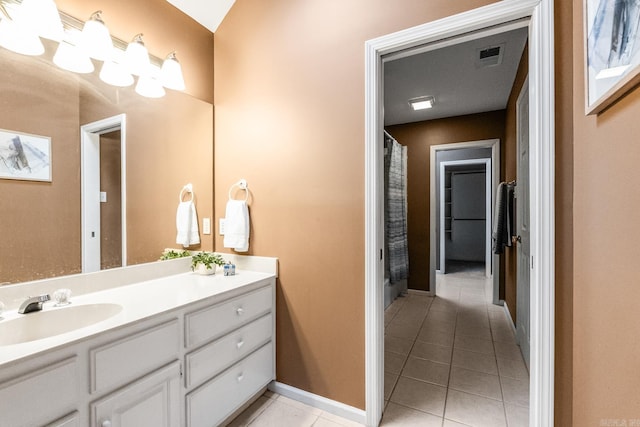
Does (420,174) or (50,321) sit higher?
(420,174)

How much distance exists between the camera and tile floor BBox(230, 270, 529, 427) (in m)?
1.68

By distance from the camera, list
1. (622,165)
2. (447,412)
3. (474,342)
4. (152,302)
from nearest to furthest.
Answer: (622,165), (152,302), (447,412), (474,342)

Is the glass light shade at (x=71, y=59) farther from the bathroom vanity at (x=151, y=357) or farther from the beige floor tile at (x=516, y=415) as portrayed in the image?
the beige floor tile at (x=516, y=415)

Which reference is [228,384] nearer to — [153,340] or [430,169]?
[153,340]

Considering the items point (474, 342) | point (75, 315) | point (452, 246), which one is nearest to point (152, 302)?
point (75, 315)

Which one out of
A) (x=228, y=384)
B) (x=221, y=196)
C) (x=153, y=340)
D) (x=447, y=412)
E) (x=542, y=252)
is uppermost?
(x=221, y=196)

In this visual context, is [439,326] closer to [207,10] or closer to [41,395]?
[41,395]

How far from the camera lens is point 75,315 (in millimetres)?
1280

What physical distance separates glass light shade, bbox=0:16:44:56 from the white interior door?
2.95 meters

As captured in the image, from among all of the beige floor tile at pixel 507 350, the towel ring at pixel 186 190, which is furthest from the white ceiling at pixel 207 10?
the beige floor tile at pixel 507 350

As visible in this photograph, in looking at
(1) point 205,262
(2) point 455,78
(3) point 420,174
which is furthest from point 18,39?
(3) point 420,174

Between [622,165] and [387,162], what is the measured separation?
268 centimetres

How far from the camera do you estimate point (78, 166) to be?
1.47 metres

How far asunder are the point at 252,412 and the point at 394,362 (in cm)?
116
